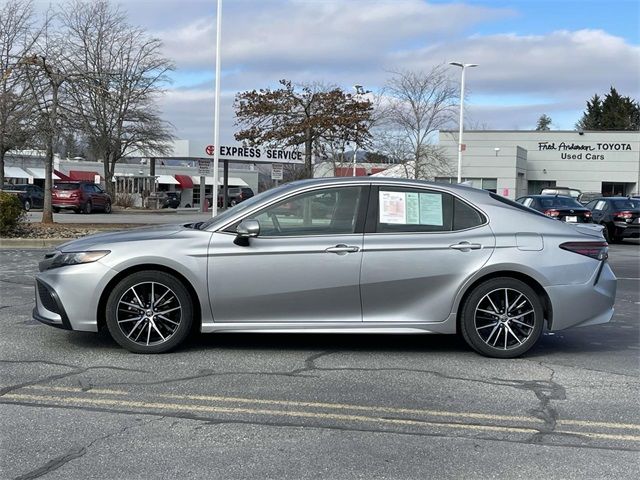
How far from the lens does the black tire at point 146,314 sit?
5.75 metres

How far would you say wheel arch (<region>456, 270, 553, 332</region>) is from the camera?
19.4 ft

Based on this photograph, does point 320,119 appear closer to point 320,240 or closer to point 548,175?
point 320,240

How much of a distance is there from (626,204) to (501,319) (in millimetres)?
17535

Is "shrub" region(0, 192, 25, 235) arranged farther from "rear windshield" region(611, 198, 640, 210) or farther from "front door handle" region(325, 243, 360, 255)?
"rear windshield" region(611, 198, 640, 210)

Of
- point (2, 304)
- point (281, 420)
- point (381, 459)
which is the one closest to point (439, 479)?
point (381, 459)

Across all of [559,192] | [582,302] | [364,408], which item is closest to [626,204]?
[559,192]

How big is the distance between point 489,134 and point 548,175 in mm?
7683

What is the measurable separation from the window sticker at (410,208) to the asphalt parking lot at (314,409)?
1.27m

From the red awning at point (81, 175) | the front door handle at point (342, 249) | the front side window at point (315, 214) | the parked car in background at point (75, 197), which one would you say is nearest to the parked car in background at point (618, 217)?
the front side window at point (315, 214)

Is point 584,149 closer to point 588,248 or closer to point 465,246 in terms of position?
point 588,248

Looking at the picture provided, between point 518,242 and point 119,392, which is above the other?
point 518,242

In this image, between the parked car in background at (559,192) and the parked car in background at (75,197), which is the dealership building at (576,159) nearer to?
the parked car in background at (559,192)

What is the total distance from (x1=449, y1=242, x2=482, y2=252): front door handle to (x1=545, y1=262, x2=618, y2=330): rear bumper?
735 mm

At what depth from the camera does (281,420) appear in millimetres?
4406
